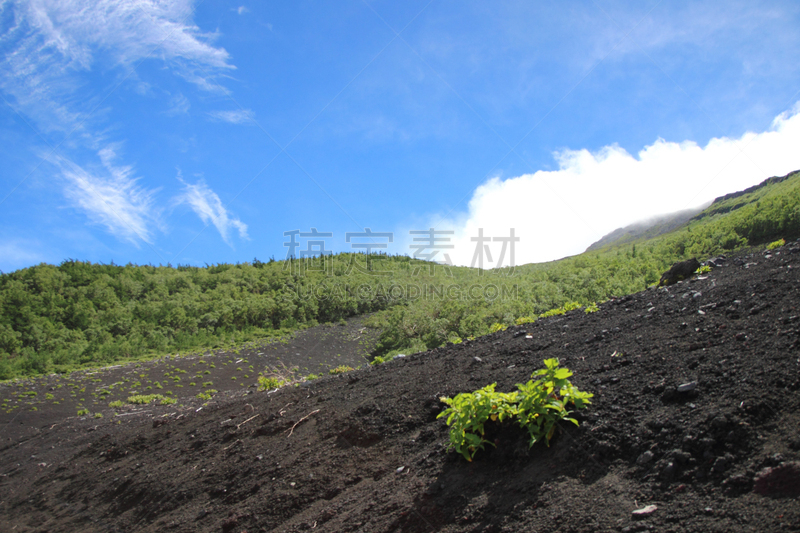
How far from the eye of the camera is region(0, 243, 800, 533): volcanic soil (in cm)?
192

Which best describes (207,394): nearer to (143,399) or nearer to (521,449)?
(143,399)

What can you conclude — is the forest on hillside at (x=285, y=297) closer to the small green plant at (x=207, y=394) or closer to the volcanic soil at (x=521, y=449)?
the volcanic soil at (x=521, y=449)

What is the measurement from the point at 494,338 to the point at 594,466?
373 cm

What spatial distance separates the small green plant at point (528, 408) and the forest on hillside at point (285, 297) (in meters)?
6.57

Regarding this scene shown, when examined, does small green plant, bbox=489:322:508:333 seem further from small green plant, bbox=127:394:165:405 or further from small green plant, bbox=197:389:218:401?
small green plant, bbox=127:394:165:405

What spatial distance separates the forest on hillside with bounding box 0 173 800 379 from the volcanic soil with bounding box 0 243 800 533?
4.85 m

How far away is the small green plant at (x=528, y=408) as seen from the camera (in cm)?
245

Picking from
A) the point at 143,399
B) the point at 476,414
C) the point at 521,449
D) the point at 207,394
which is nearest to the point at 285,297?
the point at 207,394

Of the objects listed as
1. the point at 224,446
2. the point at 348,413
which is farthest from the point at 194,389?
the point at 348,413

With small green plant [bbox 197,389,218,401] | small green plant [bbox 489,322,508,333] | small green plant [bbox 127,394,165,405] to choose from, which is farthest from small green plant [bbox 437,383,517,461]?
small green plant [bbox 127,394,165,405]

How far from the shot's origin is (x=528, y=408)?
8.13 feet

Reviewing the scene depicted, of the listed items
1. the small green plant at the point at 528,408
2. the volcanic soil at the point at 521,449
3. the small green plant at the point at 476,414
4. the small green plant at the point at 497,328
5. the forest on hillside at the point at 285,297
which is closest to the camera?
the volcanic soil at the point at 521,449

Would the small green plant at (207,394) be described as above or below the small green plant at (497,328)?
above

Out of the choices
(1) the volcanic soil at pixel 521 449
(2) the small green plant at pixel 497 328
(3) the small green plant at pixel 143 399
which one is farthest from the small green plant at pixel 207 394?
(2) the small green plant at pixel 497 328
